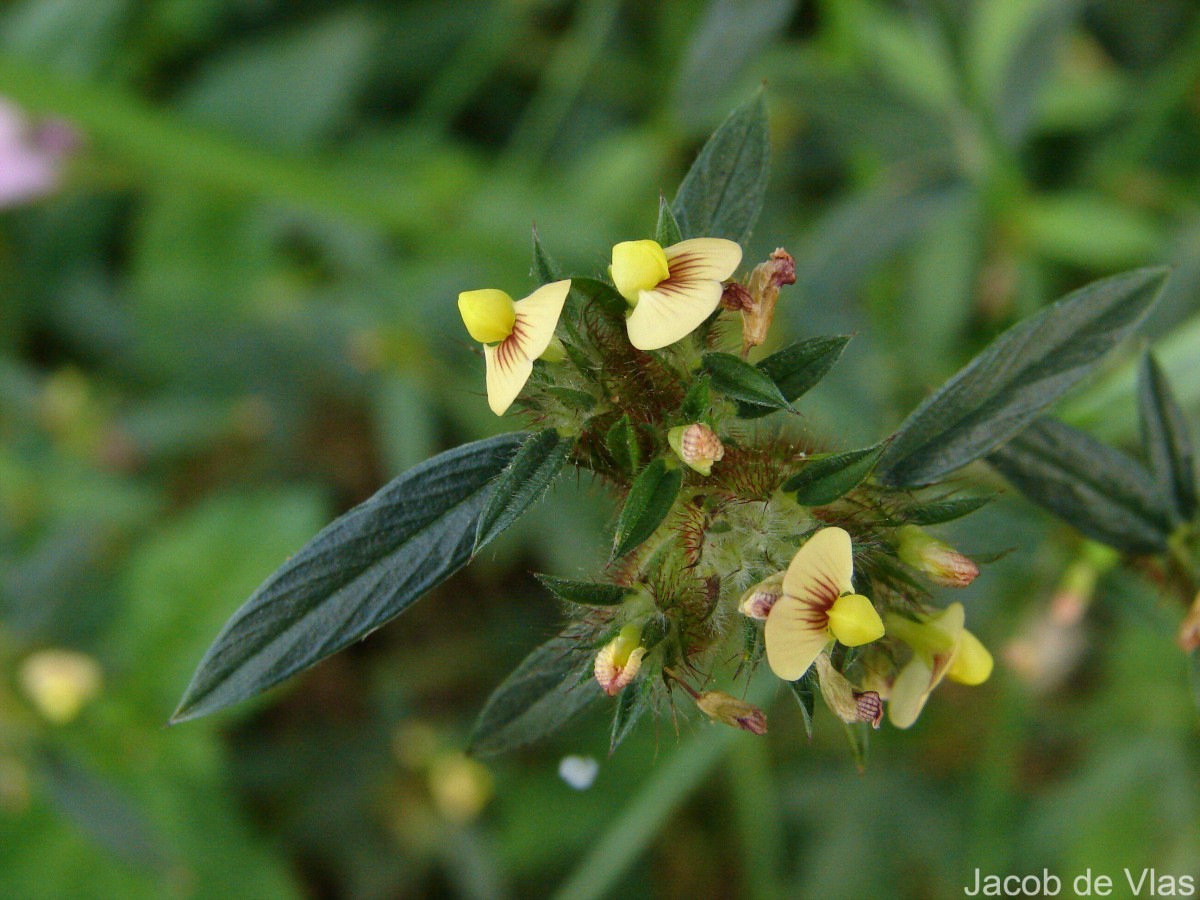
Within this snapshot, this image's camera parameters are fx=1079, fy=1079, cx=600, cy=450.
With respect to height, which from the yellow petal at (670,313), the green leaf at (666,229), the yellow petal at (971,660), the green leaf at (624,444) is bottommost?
the yellow petal at (971,660)

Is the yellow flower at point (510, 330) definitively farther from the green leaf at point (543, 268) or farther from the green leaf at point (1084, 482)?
the green leaf at point (1084, 482)

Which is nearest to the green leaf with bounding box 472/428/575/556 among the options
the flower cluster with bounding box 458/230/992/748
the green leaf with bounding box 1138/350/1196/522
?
the flower cluster with bounding box 458/230/992/748

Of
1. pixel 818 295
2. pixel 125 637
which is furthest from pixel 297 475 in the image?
pixel 818 295

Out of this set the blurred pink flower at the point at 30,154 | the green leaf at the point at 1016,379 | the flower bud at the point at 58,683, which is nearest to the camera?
the green leaf at the point at 1016,379

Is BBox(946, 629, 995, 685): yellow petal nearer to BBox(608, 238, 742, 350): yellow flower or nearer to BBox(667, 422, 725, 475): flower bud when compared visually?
BBox(667, 422, 725, 475): flower bud

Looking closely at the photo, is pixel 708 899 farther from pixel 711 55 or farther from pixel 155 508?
pixel 711 55

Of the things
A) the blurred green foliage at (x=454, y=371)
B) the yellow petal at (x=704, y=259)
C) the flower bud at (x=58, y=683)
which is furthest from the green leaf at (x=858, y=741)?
the flower bud at (x=58, y=683)
